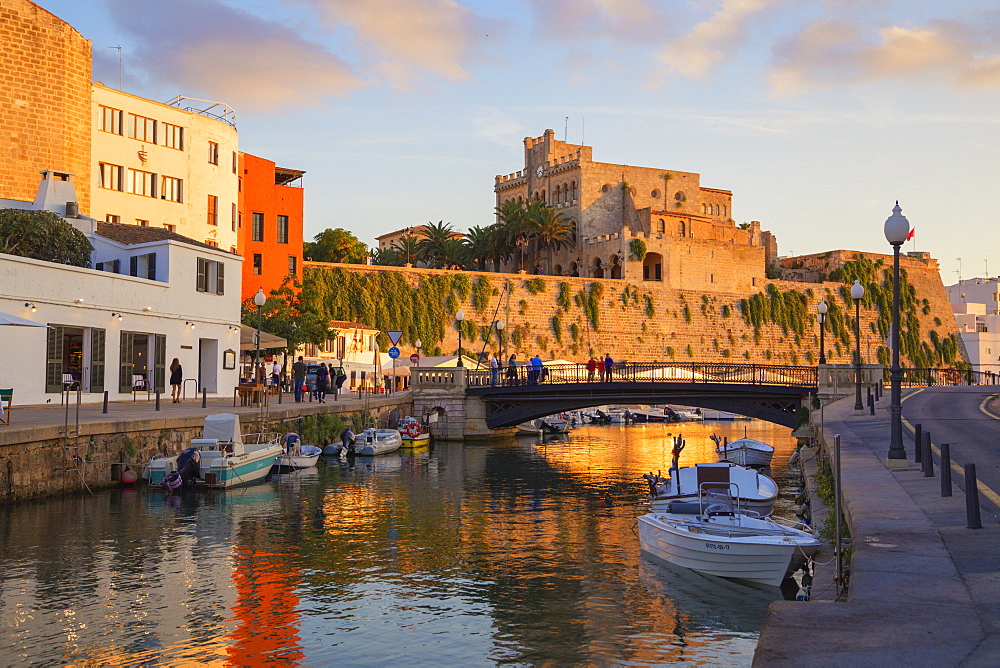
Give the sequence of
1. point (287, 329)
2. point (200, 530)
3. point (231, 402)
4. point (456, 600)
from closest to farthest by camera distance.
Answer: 1. point (456, 600)
2. point (200, 530)
3. point (231, 402)
4. point (287, 329)

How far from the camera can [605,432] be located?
203 ft

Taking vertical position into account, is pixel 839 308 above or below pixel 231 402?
above

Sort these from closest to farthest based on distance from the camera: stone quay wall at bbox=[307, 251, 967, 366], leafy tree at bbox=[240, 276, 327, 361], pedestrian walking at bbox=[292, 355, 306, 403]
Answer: pedestrian walking at bbox=[292, 355, 306, 403] < leafy tree at bbox=[240, 276, 327, 361] < stone quay wall at bbox=[307, 251, 967, 366]

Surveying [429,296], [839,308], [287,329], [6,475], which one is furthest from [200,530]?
[839,308]

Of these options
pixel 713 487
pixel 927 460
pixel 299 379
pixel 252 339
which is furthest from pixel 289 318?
pixel 927 460

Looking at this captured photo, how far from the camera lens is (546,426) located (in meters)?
57.8

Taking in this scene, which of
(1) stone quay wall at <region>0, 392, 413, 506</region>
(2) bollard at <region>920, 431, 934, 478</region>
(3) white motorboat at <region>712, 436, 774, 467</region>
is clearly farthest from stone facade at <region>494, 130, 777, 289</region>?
(2) bollard at <region>920, 431, 934, 478</region>

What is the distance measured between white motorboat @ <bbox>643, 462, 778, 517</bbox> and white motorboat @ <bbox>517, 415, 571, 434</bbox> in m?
33.1

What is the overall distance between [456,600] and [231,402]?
25308mm

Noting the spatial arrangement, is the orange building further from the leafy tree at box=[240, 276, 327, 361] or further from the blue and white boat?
the blue and white boat

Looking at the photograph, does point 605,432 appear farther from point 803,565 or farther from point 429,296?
point 803,565

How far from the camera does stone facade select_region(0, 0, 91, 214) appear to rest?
160 feet

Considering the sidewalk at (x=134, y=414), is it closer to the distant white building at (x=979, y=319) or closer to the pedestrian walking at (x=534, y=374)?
the pedestrian walking at (x=534, y=374)

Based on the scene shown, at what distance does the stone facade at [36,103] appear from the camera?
48875 millimetres
